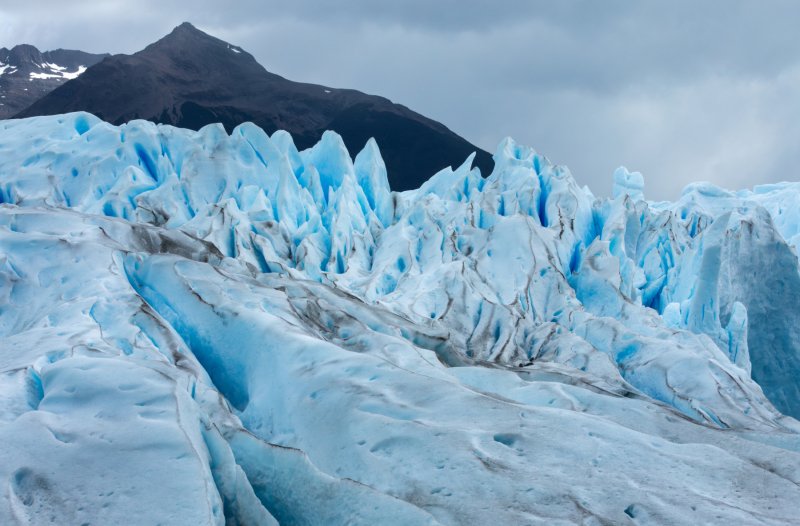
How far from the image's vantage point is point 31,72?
46406 mm

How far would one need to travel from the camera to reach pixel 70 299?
640 cm

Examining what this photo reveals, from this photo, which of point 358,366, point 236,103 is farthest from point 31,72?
point 358,366

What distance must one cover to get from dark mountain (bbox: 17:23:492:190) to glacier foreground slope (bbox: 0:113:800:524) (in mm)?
13427

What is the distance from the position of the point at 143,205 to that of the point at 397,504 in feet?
38.7

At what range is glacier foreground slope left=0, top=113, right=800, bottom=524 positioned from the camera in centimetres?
391

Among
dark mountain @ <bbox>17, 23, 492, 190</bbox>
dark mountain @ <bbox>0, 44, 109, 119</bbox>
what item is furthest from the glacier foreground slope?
dark mountain @ <bbox>0, 44, 109, 119</bbox>

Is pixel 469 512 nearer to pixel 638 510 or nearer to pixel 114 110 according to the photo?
pixel 638 510

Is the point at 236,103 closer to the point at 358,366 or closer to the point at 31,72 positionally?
the point at 31,72

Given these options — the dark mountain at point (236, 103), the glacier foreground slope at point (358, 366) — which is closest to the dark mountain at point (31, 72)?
the dark mountain at point (236, 103)

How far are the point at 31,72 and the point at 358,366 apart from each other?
4997 centimetres

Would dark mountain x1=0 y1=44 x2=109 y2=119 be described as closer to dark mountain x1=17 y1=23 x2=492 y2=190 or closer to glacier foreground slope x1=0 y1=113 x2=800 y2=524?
dark mountain x1=17 y1=23 x2=492 y2=190

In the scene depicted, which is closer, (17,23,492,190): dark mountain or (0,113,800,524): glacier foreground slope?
(0,113,800,524): glacier foreground slope

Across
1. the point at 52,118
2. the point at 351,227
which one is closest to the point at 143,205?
the point at 351,227

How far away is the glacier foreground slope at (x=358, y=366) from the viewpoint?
12.8ft
